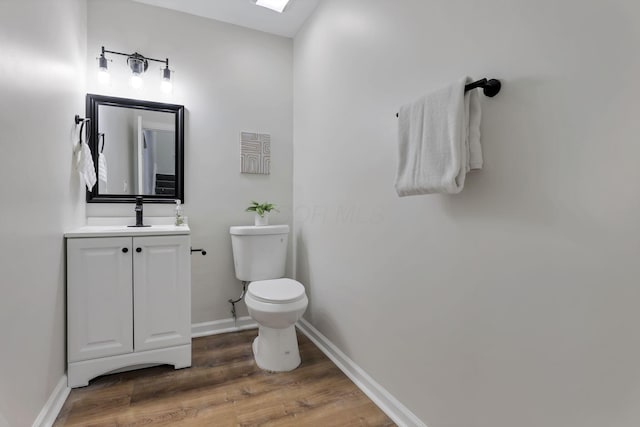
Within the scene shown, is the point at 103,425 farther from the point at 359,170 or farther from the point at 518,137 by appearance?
the point at 518,137

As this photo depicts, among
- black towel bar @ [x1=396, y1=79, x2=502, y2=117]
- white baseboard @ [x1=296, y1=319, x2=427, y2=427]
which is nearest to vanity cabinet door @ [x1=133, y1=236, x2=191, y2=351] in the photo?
white baseboard @ [x1=296, y1=319, x2=427, y2=427]

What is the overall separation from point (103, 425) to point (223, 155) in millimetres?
1762

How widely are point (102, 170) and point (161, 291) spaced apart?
37.2 inches

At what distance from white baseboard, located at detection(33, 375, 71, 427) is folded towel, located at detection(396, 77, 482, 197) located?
1768mm

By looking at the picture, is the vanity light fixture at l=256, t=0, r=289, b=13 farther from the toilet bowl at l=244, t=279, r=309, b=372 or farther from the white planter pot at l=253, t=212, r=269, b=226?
the toilet bowl at l=244, t=279, r=309, b=372

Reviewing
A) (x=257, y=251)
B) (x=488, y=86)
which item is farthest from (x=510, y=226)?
(x=257, y=251)

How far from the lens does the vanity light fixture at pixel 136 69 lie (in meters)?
2.02

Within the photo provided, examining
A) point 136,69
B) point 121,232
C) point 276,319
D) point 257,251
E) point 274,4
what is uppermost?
point 274,4

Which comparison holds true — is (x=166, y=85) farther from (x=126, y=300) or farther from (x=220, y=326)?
(x=220, y=326)

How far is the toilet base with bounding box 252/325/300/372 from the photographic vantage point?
1.87 metres

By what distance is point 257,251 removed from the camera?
2.27m

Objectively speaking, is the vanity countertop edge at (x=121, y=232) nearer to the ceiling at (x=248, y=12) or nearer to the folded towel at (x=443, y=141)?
the folded towel at (x=443, y=141)

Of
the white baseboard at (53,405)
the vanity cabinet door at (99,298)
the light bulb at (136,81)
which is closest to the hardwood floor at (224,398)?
the white baseboard at (53,405)

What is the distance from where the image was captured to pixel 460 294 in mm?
Answer: 1149
